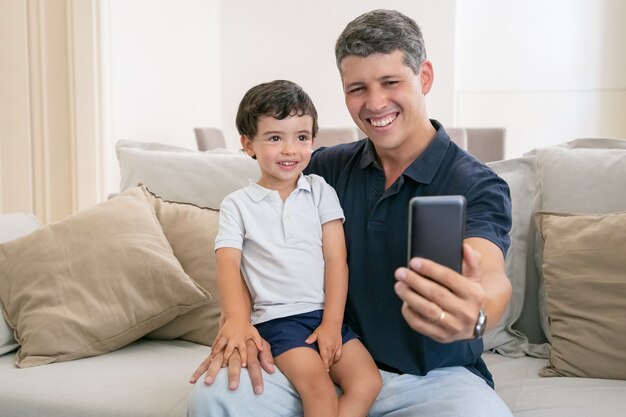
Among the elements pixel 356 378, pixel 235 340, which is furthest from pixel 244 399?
pixel 356 378

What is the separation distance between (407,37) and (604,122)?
4.40 metres

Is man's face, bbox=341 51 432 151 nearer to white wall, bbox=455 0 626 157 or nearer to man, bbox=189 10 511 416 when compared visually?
man, bbox=189 10 511 416

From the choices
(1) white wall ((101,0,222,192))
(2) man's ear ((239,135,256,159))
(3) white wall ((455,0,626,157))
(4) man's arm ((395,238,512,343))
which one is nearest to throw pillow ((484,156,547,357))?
(2) man's ear ((239,135,256,159))

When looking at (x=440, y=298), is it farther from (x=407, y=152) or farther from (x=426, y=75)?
(x=426, y=75)

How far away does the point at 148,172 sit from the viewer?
2.18 meters

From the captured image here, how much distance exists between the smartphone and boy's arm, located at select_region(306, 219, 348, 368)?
0.42 metres

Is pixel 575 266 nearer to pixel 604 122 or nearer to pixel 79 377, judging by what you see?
pixel 79 377

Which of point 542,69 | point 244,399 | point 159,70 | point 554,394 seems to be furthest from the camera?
point 542,69

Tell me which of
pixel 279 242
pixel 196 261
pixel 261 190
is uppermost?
pixel 261 190

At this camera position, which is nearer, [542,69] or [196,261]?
[196,261]

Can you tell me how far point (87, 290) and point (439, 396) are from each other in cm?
92

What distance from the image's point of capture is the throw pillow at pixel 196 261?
1.90 m

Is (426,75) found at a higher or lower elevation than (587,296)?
higher

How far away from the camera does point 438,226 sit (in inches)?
41.4
